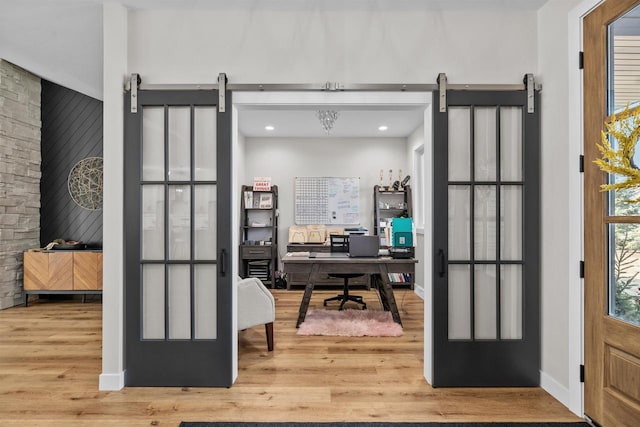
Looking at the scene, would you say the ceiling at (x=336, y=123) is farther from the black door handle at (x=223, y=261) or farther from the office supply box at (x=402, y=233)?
the black door handle at (x=223, y=261)

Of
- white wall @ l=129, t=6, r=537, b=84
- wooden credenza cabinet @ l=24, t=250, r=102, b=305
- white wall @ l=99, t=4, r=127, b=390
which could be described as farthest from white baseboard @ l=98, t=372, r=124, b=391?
wooden credenza cabinet @ l=24, t=250, r=102, b=305

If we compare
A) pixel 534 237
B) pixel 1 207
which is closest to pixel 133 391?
pixel 534 237

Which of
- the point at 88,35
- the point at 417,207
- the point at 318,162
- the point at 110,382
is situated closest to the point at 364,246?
the point at 417,207

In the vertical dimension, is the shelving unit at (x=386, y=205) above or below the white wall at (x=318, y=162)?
below

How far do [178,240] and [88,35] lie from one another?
206cm

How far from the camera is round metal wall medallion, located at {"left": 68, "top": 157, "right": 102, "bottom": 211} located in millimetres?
5395

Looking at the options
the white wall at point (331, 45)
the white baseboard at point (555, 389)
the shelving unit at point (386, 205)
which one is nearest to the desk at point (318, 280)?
the shelving unit at point (386, 205)

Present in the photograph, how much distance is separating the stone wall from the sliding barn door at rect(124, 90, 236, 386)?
10.7 feet

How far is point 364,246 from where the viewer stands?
4.20 meters

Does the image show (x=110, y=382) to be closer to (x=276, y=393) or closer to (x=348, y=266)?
(x=276, y=393)

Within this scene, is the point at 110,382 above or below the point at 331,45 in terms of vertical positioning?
below

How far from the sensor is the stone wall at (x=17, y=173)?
469 cm

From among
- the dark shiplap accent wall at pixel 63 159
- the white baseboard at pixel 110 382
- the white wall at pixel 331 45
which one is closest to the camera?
the white baseboard at pixel 110 382

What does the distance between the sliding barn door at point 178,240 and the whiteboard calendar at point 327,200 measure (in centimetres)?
414
